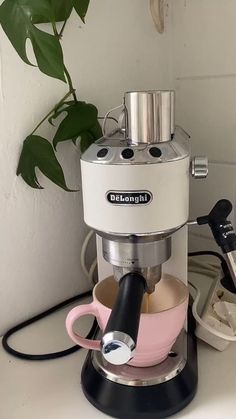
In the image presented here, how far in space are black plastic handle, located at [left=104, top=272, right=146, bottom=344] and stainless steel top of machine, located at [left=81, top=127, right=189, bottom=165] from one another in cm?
11

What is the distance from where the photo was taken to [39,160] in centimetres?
53

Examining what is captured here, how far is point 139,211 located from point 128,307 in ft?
0.32

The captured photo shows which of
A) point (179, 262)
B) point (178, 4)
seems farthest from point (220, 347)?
point (178, 4)

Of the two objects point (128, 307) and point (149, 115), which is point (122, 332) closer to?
point (128, 307)

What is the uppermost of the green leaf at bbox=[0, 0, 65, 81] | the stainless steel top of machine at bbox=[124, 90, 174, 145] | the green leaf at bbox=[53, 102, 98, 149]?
the green leaf at bbox=[0, 0, 65, 81]

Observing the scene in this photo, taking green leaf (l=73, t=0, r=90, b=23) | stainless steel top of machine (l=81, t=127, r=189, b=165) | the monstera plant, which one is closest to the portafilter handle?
stainless steel top of machine (l=81, t=127, r=189, b=165)

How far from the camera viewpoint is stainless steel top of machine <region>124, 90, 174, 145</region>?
1.31 feet

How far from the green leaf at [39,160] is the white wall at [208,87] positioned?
0.28 metres

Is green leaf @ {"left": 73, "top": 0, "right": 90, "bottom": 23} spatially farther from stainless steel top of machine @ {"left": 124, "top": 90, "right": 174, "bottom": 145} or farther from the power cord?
the power cord

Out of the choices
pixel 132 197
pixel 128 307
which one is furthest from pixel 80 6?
pixel 128 307

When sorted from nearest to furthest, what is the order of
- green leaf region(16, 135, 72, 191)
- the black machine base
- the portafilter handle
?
1. the portafilter handle
2. the black machine base
3. green leaf region(16, 135, 72, 191)

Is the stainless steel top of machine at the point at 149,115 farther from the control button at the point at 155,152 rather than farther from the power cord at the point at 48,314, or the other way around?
the power cord at the point at 48,314

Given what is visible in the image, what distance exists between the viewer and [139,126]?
1.35 feet

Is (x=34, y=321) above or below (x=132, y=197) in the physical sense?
below
